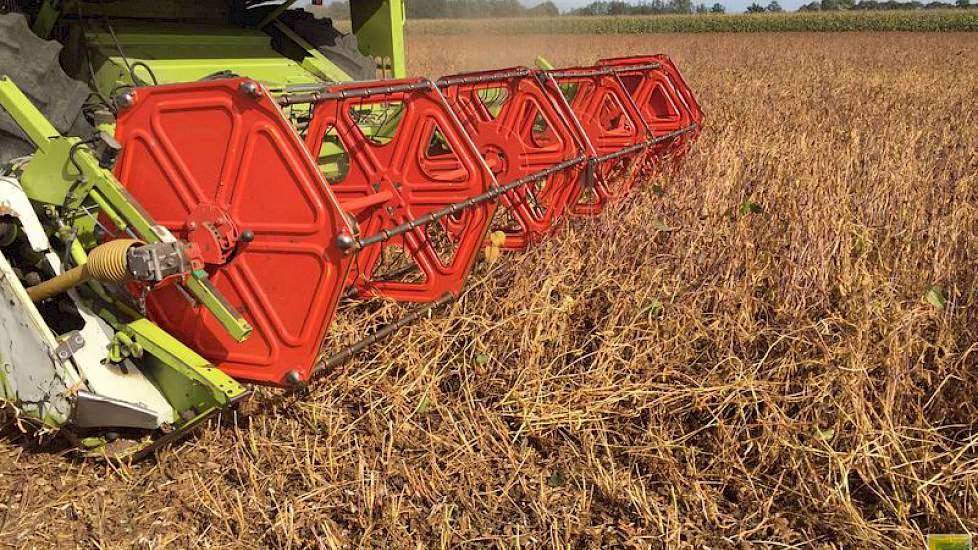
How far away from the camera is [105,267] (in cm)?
204

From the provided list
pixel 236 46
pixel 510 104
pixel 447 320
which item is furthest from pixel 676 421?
pixel 236 46

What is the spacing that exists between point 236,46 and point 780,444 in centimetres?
370

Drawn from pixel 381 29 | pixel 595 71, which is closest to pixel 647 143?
pixel 595 71

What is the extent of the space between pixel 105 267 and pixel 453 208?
109 centimetres

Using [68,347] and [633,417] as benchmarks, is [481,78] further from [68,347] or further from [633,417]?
[68,347]

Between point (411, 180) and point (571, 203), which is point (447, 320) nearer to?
point (411, 180)

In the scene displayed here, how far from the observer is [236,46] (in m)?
4.30

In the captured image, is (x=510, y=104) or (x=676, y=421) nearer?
(x=676, y=421)

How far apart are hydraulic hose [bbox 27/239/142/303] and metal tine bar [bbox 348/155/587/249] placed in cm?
63

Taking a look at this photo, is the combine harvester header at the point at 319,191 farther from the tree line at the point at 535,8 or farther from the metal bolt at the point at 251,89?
the tree line at the point at 535,8

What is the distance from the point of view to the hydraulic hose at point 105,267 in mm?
2023

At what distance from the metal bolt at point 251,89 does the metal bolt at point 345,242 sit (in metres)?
0.48

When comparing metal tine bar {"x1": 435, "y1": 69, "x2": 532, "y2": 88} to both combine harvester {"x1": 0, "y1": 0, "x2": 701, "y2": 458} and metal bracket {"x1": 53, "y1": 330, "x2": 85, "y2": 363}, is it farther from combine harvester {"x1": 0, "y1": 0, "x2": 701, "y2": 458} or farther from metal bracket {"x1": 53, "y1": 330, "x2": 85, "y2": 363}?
metal bracket {"x1": 53, "y1": 330, "x2": 85, "y2": 363}

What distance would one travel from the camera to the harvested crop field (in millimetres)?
1991
